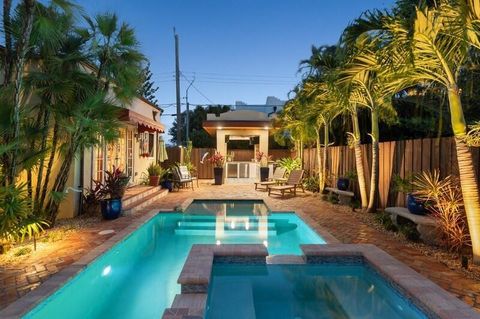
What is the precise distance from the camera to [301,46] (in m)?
22.7

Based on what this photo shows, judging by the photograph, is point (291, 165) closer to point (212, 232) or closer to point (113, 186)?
point (212, 232)

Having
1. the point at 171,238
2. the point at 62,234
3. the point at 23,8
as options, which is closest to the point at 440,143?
the point at 171,238

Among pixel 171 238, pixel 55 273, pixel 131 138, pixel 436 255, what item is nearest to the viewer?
pixel 55 273

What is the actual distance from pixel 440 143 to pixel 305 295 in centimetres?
439

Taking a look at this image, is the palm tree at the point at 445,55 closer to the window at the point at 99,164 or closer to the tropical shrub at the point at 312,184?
the window at the point at 99,164

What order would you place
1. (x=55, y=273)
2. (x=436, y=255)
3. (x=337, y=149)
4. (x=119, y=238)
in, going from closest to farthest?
(x=55, y=273), (x=436, y=255), (x=119, y=238), (x=337, y=149)

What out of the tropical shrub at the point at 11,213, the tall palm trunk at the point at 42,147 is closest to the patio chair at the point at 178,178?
the tall palm trunk at the point at 42,147

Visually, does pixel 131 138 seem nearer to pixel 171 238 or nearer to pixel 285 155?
pixel 171 238

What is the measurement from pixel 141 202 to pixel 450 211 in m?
8.73

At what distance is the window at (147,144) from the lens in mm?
16188

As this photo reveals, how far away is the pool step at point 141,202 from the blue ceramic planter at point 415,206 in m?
7.22

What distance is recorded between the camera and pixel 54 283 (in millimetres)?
4312

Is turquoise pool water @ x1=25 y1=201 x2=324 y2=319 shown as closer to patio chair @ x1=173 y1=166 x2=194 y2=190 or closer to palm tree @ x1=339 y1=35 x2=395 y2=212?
palm tree @ x1=339 y1=35 x2=395 y2=212

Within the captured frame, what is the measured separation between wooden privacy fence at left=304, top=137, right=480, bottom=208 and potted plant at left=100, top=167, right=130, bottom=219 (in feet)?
23.7
